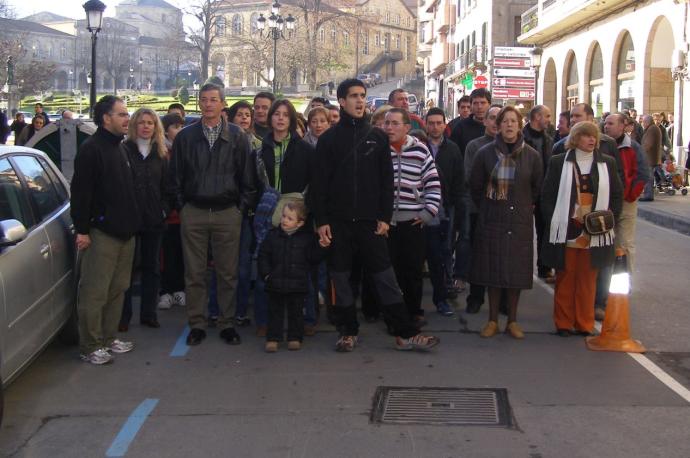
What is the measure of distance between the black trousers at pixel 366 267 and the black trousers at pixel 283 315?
0.34 m

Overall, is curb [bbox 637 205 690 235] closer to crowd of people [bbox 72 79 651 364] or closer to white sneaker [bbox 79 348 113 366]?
crowd of people [bbox 72 79 651 364]

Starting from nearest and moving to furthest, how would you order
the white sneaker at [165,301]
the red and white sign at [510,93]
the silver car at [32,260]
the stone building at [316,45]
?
1. the silver car at [32,260]
2. the white sneaker at [165,301]
3. the red and white sign at [510,93]
4. the stone building at [316,45]

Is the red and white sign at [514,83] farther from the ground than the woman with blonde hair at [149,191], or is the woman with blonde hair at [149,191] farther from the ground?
the red and white sign at [514,83]

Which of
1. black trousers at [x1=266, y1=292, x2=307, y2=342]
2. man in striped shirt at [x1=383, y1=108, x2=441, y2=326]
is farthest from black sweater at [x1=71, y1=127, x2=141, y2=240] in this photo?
man in striped shirt at [x1=383, y1=108, x2=441, y2=326]

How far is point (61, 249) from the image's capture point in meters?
6.27

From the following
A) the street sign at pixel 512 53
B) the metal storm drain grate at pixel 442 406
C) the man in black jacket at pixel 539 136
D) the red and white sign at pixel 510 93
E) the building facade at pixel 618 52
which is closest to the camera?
the metal storm drain grate at pixel 442 406

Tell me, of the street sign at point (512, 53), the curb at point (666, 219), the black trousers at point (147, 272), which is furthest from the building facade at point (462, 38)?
the black trousers at point (147, 272)

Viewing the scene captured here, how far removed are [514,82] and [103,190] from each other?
25.5 meters

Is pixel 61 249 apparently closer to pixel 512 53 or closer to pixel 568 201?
pixel 568 201

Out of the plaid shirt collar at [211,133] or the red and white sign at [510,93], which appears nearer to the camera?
the plaid shirt collar at [211,133]

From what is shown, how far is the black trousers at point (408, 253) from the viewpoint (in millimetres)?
7141

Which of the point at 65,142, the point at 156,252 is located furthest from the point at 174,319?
the point at 65,142

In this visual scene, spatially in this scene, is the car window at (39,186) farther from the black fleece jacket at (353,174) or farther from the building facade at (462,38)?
the building facade at (462,38)

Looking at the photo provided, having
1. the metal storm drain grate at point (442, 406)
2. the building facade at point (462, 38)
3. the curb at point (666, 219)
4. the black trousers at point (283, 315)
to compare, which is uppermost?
the building facade at point (462, 38)
